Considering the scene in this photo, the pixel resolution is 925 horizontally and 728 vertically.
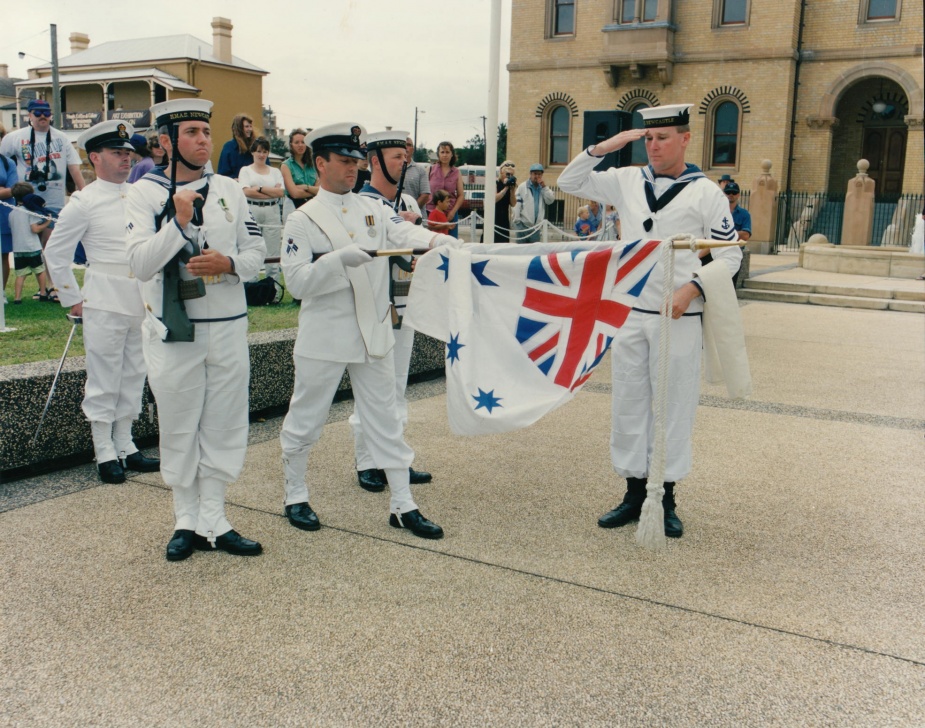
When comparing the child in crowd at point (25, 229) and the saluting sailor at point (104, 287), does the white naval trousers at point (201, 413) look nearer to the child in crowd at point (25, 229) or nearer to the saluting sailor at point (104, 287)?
the saluting sailor at point (104, 287)

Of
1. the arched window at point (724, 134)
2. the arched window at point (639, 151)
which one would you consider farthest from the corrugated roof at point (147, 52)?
the arched window at point (639, 151)

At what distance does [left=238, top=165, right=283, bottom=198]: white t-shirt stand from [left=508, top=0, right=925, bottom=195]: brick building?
80.9 ft

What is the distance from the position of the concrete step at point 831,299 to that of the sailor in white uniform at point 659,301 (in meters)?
12.6

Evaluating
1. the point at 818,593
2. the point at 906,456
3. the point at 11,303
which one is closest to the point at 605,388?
the point at 906,456

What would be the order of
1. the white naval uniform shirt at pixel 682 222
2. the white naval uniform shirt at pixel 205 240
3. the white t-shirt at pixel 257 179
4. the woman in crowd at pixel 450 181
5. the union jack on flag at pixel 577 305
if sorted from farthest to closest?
the woman in crowd at pixel 450 181 < the white t-shirt at pixel 257 179 < the white naval uniform shirt at pixel 682 222 < the union jack on flag at pixel 577 305 < the white naval uniform shirt at pixel 205 240

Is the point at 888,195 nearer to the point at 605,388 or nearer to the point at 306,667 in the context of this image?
the point at 605,388

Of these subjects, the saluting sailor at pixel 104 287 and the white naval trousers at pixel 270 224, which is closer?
the saluting sailor at pixel 104 287

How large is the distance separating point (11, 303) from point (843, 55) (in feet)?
98.3

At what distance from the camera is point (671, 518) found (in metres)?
4.87

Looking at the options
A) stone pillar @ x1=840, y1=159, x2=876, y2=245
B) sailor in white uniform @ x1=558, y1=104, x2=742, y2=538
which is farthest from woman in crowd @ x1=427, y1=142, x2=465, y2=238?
stone pillar @ x1=840, y1=159, x2=876, y2=245

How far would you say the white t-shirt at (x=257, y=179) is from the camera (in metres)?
10.2

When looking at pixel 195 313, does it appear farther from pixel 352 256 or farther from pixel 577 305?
pixel 577 305

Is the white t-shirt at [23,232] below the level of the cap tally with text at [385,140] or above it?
below

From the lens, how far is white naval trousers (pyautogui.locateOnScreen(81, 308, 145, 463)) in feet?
18.3
